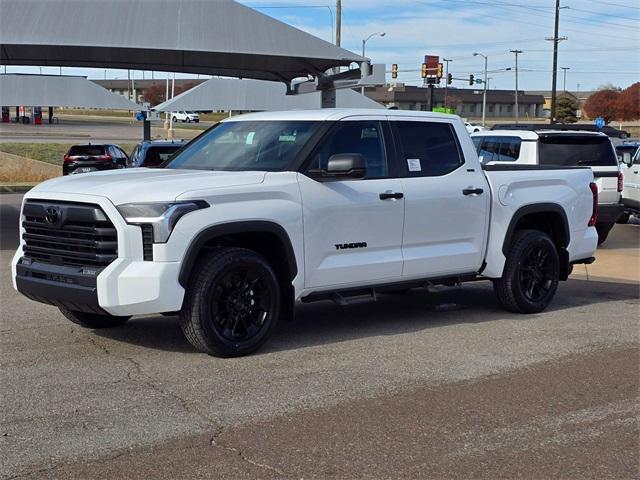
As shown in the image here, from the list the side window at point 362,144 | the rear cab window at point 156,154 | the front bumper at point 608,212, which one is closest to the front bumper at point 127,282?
the side window at point 362,144

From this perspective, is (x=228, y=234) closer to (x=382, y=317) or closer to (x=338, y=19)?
(x=382, y=317)

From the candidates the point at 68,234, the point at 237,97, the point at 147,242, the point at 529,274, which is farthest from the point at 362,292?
the point at 237,97

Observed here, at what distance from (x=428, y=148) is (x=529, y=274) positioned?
1809 millimetres

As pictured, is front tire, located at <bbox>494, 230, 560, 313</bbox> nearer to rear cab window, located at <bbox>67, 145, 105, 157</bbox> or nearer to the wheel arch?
the wheel arch

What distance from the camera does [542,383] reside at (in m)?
6.27

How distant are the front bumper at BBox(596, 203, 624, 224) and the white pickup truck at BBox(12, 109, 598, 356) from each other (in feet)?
20.9

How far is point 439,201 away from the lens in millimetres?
7898

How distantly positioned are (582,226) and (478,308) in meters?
1.44

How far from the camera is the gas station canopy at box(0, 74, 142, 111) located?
67.2 ft

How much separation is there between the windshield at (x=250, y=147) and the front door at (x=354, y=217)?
236mm

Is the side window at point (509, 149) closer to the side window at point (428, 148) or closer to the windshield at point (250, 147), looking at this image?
the side window at point (428, 148)

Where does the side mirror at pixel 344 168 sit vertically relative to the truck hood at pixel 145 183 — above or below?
above

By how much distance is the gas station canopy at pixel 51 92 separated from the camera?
20.5 meters

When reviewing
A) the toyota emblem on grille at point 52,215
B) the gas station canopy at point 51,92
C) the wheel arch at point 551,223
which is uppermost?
the gas station canopy at point 51,92
